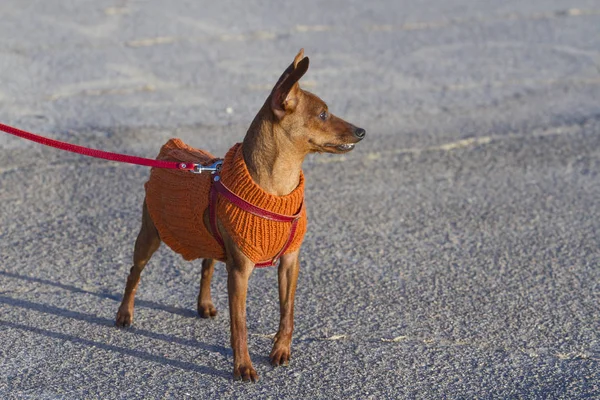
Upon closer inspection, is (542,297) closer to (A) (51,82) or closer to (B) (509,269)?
(B) (509,269)

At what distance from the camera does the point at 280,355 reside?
4629 mm

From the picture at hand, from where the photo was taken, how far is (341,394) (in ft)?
14.4

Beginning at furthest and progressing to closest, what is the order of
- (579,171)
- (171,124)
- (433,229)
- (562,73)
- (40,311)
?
(562,73) → (171,124) → (579,171) → (433,229) → (40,311)

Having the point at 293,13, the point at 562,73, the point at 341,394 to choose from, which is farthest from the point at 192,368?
the point at 293,13

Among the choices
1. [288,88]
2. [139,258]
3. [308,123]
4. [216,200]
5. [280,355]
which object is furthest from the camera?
[139,258]

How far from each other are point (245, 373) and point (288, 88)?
1374mm

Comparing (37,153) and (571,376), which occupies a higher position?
(571,376)

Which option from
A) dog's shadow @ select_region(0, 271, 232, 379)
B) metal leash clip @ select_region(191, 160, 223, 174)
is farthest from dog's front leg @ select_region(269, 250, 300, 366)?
metal leash clip @ select_region(191, 160, 223, 174)

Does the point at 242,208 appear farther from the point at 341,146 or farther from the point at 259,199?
the point at 341,146

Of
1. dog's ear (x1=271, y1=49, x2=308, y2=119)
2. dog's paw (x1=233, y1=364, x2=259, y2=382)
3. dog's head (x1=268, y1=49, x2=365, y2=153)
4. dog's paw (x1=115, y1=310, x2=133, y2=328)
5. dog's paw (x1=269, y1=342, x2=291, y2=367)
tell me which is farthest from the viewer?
dog's paw (x1=115, y1=310, x2=133, y2=328)

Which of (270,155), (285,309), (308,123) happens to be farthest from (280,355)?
(308,123)

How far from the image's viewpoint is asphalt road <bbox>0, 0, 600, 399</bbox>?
4680 mm

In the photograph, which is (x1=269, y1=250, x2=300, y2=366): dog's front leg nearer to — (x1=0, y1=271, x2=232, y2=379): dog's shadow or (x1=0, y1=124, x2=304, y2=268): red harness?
(x1=0, y1=124, x2=304, y2=268): red harness

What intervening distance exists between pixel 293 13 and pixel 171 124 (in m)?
3.54
